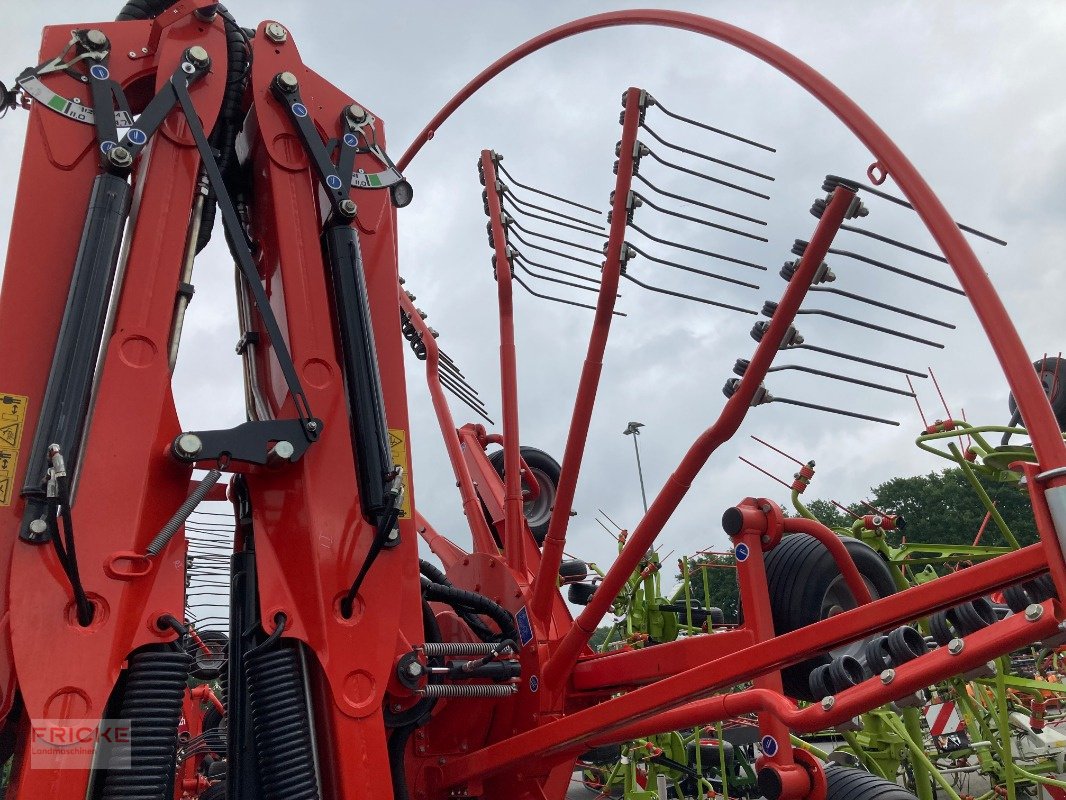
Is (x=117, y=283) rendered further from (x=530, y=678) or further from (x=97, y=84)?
(x=530, y=678)

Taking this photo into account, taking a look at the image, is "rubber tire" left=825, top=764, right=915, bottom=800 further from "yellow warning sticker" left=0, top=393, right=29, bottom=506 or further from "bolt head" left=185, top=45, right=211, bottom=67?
"bolt head" left=185, top=45, right=211, bottom=67

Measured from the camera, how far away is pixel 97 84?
370cm

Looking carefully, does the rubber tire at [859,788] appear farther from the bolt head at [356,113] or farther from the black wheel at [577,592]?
the bolt head at [356,113]

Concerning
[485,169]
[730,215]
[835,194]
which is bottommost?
[835,194]

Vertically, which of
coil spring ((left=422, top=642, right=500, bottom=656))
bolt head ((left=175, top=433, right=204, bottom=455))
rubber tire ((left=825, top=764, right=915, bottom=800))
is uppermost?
bolt head ((left=175, top=433, right=204, bottom=455))

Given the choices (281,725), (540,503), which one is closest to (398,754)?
(281,725)

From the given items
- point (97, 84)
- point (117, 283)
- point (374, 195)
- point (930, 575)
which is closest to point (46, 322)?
point (117, 283)

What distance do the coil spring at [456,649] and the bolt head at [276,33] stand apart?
272 cm

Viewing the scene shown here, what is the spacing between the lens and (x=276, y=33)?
421 centimetres

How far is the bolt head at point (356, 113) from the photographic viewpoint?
14.1 feet

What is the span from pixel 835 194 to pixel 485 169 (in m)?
3.42

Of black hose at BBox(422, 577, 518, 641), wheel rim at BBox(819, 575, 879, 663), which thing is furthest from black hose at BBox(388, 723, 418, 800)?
wheel rim at BBox(819, 575, 879, 663)

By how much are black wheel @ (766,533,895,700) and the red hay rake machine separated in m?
0.17

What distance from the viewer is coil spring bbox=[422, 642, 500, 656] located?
3795 millimetres
